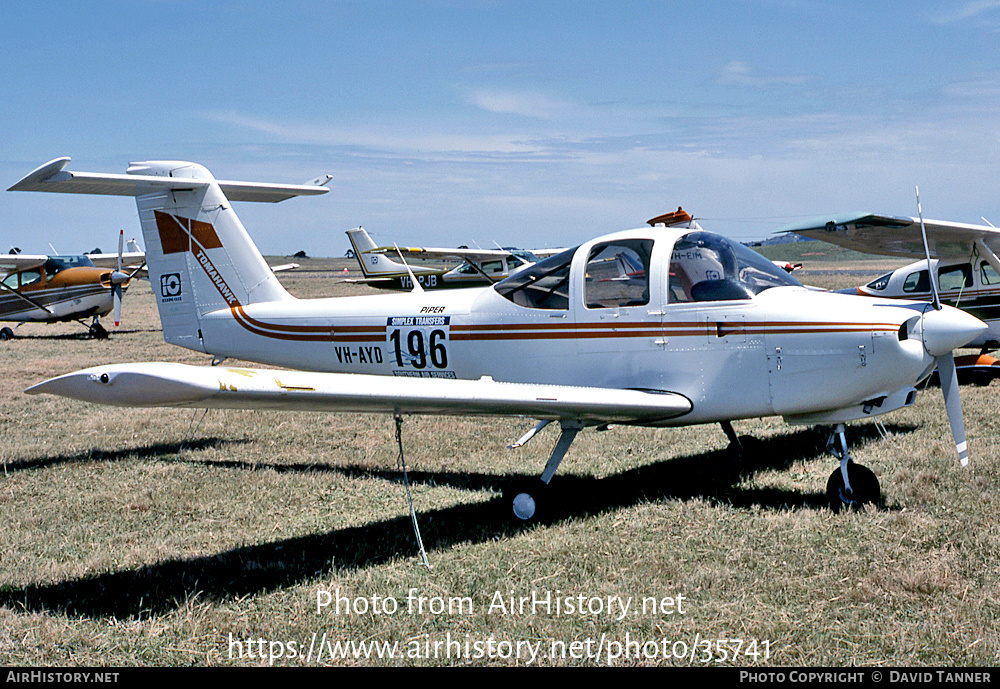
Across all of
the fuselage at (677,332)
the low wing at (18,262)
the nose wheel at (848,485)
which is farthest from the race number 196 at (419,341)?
the low wing at (18,262)

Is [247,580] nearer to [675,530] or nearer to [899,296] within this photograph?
[675,530]

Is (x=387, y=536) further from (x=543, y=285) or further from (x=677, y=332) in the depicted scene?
(x=677, y=332)

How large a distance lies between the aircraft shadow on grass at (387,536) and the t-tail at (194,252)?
6.11ft

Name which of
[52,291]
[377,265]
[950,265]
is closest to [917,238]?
[950,265]

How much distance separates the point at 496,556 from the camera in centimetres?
520

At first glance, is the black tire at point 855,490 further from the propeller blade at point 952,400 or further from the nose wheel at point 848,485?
the propeller blade at point 952,400

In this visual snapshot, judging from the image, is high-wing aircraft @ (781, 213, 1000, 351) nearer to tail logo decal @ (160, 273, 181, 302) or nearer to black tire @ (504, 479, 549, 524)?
black tire @ (504, 479, 549, 524)

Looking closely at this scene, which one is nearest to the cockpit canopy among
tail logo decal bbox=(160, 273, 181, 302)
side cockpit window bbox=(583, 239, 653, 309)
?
side cockpit window bbox=(583, 239, 653, 309)

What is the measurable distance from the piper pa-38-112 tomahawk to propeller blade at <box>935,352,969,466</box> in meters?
0.01

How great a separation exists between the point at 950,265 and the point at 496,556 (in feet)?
37.4

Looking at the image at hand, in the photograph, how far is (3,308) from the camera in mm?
23328
